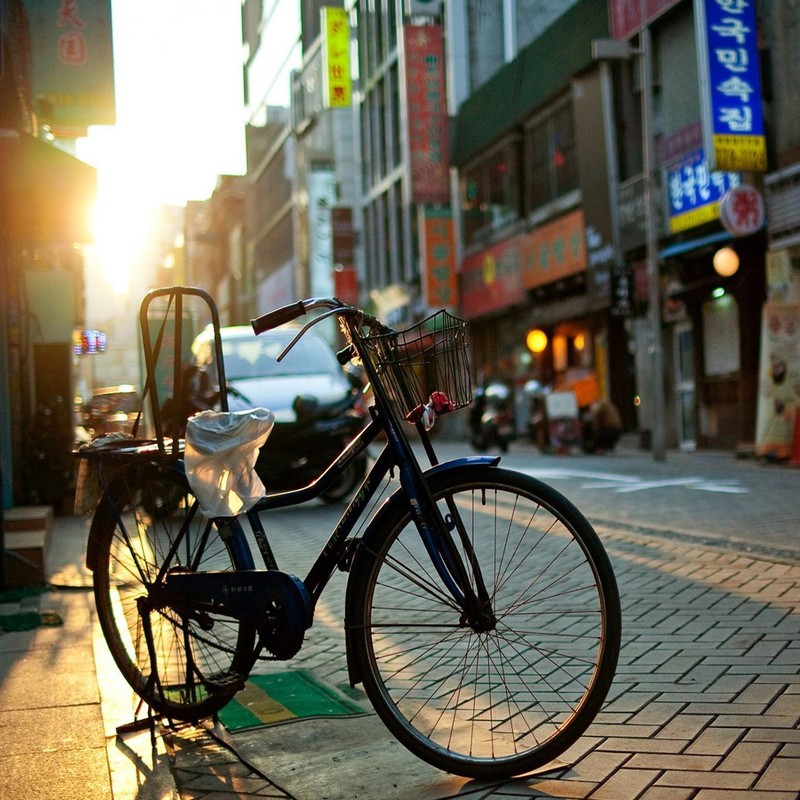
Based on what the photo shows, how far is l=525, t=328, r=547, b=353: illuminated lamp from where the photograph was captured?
30.2m

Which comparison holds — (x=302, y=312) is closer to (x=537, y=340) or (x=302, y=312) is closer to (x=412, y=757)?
(x=412, y=757)

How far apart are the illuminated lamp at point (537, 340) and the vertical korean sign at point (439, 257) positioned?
21.7ft

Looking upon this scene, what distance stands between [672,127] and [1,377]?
1603cm

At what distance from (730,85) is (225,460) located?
16619 millimetres

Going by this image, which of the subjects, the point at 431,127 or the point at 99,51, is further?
the point at 431,127

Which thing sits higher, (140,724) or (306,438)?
(306,438)

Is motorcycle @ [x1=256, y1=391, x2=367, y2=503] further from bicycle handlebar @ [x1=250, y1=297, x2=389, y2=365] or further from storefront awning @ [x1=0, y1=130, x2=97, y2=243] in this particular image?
bicycle handlebar @ [x1=250, y1=297, x2=389, y2=365]

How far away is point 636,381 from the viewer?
25562 millimetres

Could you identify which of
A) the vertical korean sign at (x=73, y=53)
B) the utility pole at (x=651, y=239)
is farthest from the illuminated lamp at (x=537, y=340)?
the vertical korean sign at (x=73, y=53)

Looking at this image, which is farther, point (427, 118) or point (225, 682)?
point (427, 118)

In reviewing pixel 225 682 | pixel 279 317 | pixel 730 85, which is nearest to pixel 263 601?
pixel 225 682

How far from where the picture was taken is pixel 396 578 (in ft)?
11.5

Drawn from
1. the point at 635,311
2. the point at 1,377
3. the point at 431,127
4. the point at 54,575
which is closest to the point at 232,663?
the point at 54,575

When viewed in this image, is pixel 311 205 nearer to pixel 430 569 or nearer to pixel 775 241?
pixel 775 241
